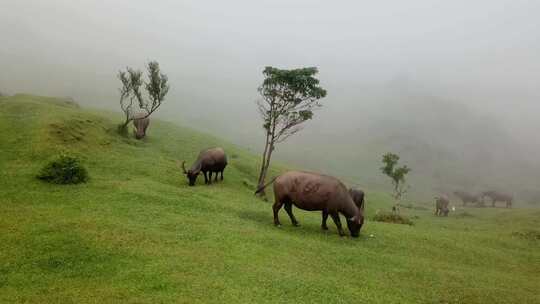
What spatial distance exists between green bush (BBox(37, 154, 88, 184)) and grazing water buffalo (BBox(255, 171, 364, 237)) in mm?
12135

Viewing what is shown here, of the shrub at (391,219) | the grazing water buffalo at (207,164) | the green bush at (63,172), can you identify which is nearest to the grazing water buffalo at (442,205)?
the shrub at (391,219)

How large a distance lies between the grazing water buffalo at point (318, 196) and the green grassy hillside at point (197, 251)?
120 cm

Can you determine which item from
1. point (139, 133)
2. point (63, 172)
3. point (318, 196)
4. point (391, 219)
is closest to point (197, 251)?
point (318, 196)

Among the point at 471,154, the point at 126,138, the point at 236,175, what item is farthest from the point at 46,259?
the point at 471,154

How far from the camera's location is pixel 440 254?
20.4 m

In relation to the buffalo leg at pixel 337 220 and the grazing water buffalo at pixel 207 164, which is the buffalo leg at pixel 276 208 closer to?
the buffalo leg at pixel 337 220

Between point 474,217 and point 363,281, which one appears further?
point 474,217

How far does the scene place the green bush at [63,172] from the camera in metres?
23.2

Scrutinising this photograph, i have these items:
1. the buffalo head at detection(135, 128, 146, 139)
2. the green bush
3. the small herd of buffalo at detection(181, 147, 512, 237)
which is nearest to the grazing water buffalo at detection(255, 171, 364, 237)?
the small herd of buffalo at detection(181, 147, 512, 237)

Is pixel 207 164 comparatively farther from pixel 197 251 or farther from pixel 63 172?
pixel 197 251

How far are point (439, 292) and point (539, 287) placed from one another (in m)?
5.55

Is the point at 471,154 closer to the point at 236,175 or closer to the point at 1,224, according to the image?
the point at 236,175

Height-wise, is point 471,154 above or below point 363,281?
above

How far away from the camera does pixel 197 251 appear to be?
15.3 m
